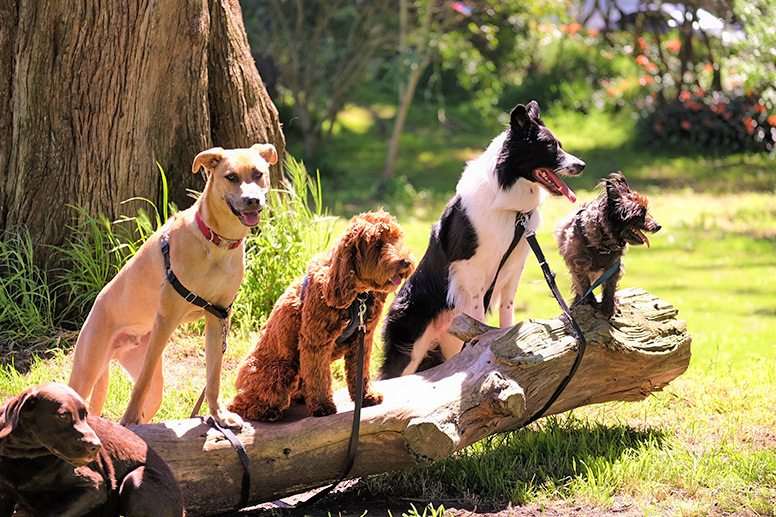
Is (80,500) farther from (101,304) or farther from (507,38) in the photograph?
(507,38)

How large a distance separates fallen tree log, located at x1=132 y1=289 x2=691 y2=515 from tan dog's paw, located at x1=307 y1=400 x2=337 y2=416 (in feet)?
0.09

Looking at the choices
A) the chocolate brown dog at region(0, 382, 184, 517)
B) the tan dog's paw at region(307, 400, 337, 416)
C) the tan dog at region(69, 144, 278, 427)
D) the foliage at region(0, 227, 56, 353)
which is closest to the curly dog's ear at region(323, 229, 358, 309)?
the tan dog at region(69, 144, 278, 427)

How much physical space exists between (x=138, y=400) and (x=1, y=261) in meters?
2.74

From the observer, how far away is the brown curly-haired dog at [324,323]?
11.1 feet

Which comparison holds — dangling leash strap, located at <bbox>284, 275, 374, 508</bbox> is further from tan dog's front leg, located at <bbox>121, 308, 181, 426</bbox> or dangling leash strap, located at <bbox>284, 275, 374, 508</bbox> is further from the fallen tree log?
tan dog's front leg, located at <bbox>121, 308, 181, 426</bbox>

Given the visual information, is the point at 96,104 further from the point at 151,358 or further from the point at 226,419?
the point at 226,419

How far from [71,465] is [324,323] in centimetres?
122

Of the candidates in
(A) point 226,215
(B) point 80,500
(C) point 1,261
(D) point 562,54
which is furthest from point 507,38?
(B) point 80,500

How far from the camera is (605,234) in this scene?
414 centimetres

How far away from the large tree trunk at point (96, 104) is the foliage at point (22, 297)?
0.50 ft

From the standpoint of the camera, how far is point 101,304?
3.73m

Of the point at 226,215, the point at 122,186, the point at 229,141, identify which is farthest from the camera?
the point at 229,141

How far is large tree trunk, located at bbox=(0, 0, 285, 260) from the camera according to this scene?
213 inches

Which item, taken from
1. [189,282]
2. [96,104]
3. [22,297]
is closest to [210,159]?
[189,282]
